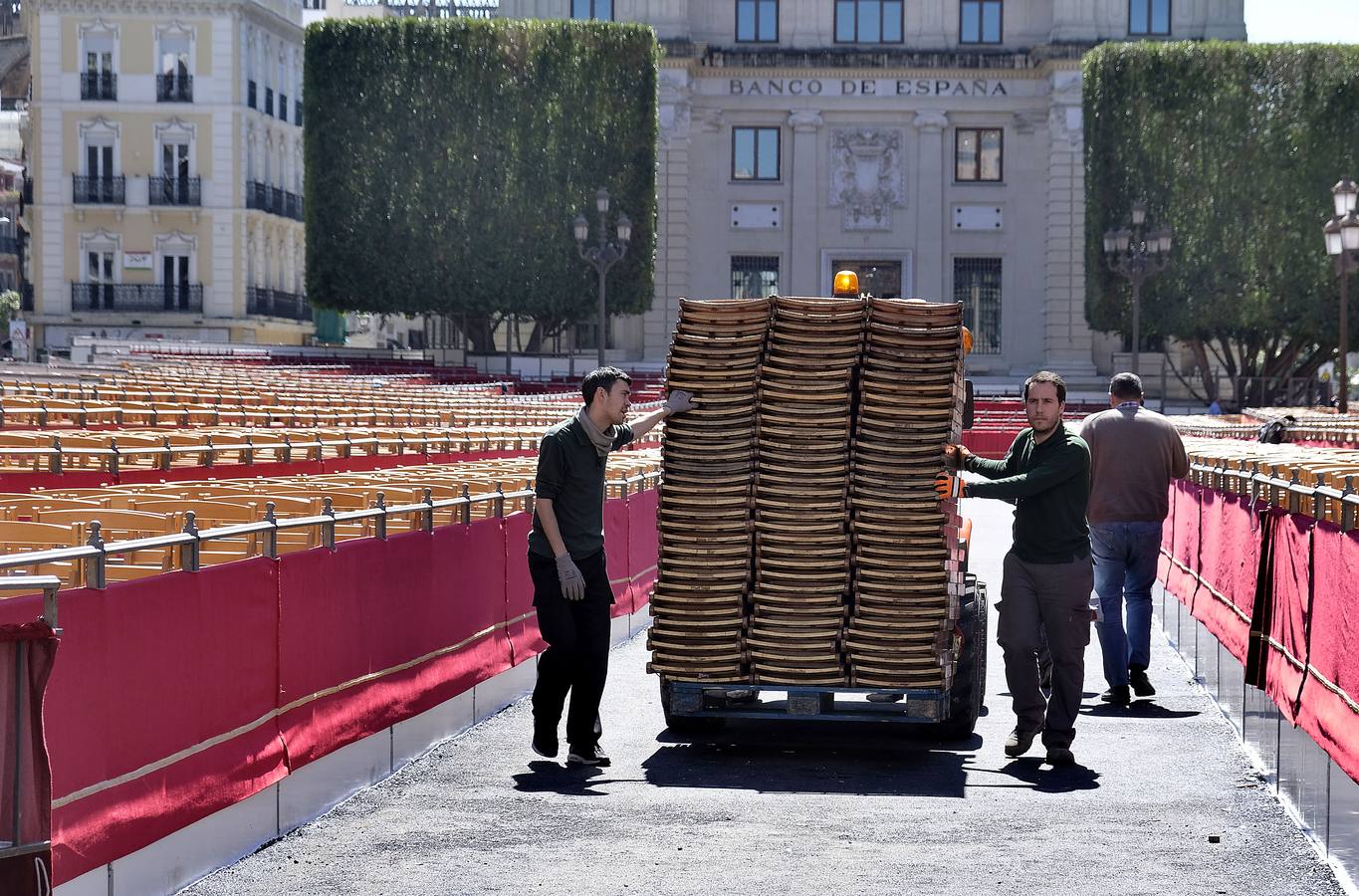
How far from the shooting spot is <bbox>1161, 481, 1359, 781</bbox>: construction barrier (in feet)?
31.7

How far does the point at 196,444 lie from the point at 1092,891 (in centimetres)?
1294

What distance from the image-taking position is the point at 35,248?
79.1 meters

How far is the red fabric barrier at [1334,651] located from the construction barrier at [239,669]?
4.46 meters

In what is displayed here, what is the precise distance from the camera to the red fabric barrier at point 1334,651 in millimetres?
9461

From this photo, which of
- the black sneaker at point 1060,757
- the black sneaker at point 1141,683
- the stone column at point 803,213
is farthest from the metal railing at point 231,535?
the stone column at point 803,213

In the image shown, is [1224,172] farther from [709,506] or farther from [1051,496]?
[709,506]

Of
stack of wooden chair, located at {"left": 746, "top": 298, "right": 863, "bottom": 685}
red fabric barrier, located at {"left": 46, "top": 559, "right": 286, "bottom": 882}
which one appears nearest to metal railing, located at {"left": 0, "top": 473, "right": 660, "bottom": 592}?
red fabric barrier, located at {"left": 46, "top": 559, "right": 286, "bottom": 882}

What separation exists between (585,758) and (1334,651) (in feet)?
12.0

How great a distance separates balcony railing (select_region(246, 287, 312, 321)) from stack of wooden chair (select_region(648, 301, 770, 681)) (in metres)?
69.4

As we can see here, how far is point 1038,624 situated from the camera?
11547mm

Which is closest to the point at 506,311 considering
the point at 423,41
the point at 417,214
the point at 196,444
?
the point at 417,214

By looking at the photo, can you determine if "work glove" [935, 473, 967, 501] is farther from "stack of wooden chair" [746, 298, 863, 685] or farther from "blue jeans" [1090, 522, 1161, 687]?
"blue jeans" [1090, 522, 1161, 687]

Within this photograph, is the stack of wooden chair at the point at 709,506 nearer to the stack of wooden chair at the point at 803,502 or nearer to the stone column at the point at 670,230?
the stack of wooden chair at the point at 803,502

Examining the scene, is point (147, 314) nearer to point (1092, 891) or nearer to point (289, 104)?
point (289, 104)
